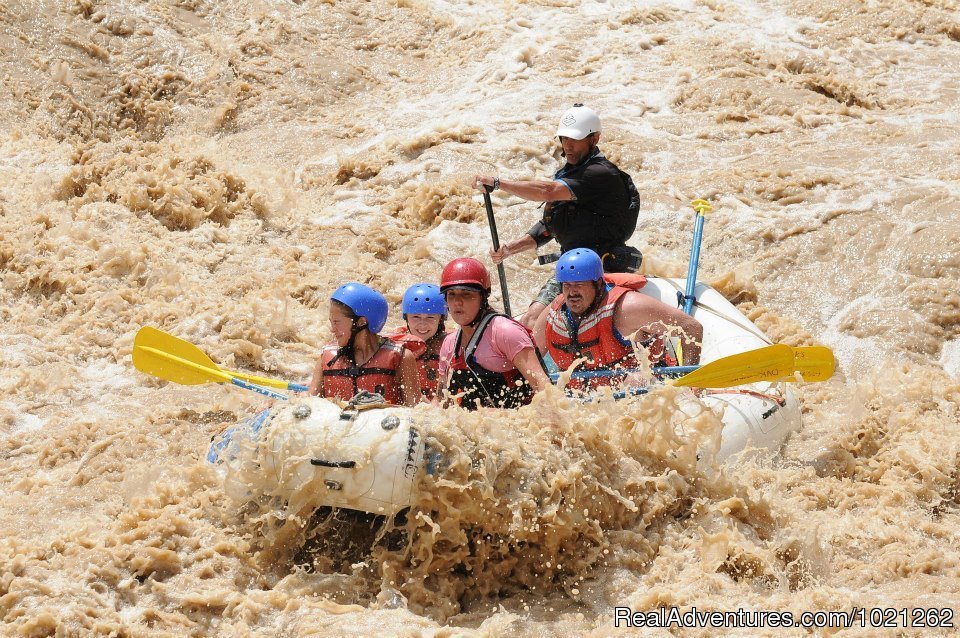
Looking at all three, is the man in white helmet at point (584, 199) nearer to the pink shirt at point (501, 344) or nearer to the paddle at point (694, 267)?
the paddle at point (694, 267)

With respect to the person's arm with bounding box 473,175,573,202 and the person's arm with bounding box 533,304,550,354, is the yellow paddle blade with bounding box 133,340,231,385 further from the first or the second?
the person's arm with bounding box 473,175,573,202

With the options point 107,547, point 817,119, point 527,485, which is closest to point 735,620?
point 527,485

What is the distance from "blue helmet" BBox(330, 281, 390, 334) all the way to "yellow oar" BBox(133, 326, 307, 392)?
88cm

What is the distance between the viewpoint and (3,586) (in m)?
4.15

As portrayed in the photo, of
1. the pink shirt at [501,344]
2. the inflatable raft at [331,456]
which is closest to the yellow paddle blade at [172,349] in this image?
the inflatable raft at [331,456]

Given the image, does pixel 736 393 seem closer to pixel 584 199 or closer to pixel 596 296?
pixel 596 296

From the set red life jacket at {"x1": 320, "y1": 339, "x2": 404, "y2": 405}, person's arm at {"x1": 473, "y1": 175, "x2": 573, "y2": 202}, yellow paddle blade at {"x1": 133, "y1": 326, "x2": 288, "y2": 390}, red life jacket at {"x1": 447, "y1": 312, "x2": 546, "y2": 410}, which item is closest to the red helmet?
red life jacket at {"x1": 447, "y1": 312, "x2": 546, "y2": 410}

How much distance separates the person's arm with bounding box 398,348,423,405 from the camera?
5.22 meters

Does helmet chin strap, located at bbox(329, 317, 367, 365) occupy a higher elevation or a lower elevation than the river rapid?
higher

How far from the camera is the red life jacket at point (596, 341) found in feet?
18.3

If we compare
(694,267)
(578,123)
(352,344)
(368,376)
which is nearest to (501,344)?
(368,376)

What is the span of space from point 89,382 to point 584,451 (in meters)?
3.65

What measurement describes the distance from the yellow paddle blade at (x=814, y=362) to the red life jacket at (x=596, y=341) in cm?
72

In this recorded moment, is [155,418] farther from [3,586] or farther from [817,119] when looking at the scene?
[817,119]
